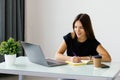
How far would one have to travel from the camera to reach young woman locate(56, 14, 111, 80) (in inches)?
106

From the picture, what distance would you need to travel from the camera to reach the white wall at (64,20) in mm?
4438

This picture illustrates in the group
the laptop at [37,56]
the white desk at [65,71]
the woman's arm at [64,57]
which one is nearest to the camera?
the white desk at [65,71]

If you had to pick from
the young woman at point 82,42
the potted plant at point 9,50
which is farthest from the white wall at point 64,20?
the potted plant at point 9,50

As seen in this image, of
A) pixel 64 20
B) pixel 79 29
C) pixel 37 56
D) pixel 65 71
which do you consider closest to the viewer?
pixel 65 71

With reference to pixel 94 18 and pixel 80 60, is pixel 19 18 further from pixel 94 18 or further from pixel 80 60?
pixel 80 60

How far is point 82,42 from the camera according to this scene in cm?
280

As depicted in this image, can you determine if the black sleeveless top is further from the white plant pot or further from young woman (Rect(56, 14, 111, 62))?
the white plant pot

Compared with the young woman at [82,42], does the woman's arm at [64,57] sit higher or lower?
lower

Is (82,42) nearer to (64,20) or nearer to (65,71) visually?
(65,71)

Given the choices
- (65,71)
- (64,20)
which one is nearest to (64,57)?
(65,71)

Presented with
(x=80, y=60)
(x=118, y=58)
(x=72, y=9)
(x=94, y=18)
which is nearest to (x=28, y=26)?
(x=72, y=9)

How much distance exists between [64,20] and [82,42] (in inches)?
77.1

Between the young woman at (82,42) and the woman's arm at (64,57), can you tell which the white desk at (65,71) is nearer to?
the woman's arm at (64,57)

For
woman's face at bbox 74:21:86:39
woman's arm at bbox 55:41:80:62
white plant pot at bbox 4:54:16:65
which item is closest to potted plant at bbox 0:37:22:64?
white plant pot at bbox 4:54:16:65
